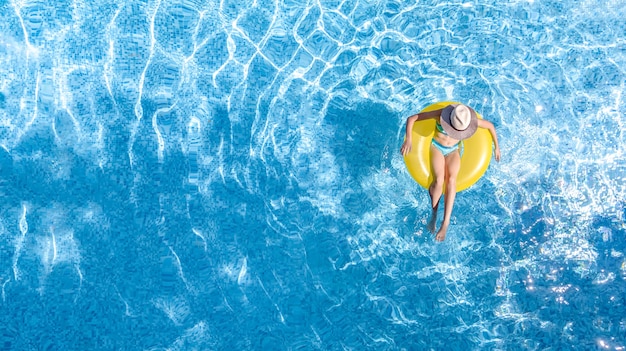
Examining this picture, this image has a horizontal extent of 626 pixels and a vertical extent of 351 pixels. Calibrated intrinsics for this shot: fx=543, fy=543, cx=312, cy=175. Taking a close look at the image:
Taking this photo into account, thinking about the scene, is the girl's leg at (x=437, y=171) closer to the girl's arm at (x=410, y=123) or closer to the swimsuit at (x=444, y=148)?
the swimsuit at (x=444, y=148)

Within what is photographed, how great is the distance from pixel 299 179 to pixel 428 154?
1.16m

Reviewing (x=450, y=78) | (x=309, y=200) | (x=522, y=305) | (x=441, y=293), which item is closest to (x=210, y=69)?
(x=309, y=200)

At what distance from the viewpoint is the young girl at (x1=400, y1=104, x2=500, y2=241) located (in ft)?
12.9

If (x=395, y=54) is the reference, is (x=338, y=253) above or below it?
below

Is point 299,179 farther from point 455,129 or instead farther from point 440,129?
point 455,129

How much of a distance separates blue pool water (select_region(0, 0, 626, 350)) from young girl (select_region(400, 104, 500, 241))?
0.46 meters

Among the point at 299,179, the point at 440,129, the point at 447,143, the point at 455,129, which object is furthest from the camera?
the point at 299,179

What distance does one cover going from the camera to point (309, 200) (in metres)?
4.76

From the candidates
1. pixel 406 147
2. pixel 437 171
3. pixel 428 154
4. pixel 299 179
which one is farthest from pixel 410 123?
pixel 299 179

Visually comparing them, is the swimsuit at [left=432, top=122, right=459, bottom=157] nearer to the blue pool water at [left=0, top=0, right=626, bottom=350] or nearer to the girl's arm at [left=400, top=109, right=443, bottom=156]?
the girl's arm at [left=400, top=109, right=443, bottom=156]

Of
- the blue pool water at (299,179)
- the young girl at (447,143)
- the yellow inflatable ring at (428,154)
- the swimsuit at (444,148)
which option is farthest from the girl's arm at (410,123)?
the blue pool water at (299,179)

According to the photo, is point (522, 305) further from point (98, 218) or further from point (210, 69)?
point (98, 218)

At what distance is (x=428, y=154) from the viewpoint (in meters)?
4.24

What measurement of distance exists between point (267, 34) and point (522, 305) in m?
3.27
